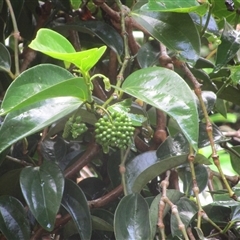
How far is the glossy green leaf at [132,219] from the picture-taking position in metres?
0.52

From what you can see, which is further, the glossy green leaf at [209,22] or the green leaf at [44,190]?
the glossy green leaf at [209,22]

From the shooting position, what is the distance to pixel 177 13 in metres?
0.61

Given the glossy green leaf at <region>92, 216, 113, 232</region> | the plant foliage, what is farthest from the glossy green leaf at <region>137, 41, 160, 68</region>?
the glossy green leaf at <region>92, 216, 113, 232</region>

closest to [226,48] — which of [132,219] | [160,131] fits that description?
[160,131]

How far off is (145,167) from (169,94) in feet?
0.49

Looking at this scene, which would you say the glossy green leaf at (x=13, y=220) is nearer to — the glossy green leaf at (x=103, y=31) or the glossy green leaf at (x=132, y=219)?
the glossy green leaf at (x=132, y=219)

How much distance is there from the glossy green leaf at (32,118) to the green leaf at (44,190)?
115mm

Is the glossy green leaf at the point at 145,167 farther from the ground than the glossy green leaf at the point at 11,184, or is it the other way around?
the glossy green leaf at the point at 145,167

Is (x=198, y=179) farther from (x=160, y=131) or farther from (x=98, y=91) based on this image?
(x=98, y=91)

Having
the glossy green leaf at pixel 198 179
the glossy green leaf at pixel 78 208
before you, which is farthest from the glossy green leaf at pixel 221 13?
the glossy green leaf at pixel 78 208

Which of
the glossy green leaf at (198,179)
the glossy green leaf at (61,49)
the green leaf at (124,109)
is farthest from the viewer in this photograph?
the glossy green leaf at (198,179)

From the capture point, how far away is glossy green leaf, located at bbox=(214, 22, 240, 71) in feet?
2.09

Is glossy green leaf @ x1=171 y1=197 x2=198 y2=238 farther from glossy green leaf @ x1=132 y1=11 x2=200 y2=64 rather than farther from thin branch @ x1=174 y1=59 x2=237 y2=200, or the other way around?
glossy green leaf @ x1=132 y1=11 x2=200 y2=64

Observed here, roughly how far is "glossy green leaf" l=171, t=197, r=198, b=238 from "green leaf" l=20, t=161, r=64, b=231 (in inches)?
5.3
